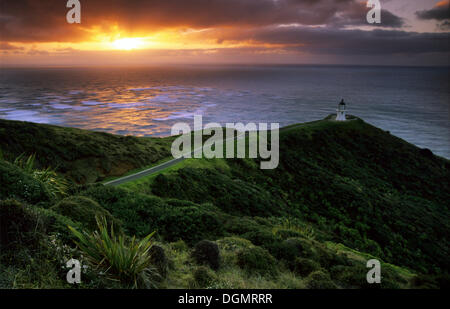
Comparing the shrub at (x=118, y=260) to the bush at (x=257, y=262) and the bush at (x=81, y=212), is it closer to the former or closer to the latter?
the bush at (x=81, y=212)

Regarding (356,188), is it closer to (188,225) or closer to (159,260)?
(188,225)

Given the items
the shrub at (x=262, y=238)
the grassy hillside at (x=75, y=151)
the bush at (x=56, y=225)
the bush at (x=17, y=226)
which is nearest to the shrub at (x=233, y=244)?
the shrub at (x=262, y=238)

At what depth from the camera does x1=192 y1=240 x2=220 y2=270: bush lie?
27.7ft

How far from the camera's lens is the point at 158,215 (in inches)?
534

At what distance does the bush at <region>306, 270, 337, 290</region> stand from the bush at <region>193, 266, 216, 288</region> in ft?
9.08

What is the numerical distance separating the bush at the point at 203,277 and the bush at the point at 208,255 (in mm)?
721

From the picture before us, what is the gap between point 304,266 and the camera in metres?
9.16

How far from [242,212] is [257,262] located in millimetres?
12256

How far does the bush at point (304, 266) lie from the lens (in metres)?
9.02

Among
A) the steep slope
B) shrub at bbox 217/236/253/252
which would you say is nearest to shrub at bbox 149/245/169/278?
shrub at bbox 217/236/253/252

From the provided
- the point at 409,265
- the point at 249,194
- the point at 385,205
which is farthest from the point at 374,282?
the point at 385,205

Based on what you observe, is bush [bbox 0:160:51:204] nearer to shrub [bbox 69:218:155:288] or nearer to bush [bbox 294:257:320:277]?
shrub [bbox 69:218:155:288]
